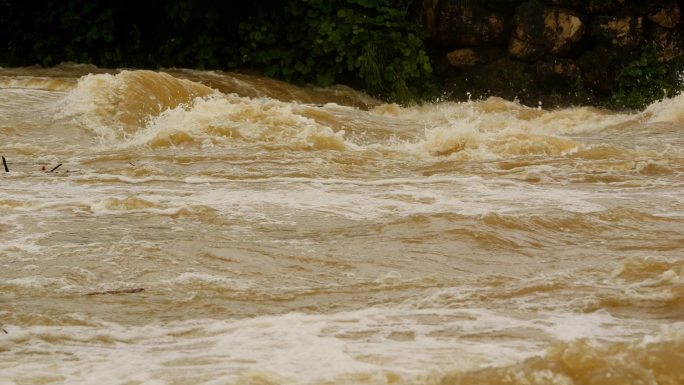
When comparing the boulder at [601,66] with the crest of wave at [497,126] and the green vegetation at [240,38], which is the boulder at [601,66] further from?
the green vegetation at [240,38]

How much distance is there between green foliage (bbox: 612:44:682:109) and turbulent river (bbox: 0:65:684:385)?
3248 mm

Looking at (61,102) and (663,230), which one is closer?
(663,230)

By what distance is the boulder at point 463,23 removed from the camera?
1423cm

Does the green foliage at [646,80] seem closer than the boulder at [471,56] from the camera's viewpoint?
Yes

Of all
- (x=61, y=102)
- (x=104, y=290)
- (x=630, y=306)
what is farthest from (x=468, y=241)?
(x=61, y=102)

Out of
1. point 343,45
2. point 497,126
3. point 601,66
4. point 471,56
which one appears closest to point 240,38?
point 343,45

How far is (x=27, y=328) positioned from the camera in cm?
417

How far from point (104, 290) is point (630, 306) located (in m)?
2.16

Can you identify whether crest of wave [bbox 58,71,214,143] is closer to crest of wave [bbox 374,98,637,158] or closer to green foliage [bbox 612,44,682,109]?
crest of wave [bbox 374,98,637,158]

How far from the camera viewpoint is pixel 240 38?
49.1 ft

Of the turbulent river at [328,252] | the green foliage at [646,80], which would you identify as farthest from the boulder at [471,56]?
the turbulent river at [328,252]

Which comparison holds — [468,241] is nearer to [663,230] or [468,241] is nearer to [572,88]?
[663,230]

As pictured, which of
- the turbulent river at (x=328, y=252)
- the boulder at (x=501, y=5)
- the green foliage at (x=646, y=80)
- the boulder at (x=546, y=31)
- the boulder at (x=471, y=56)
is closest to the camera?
the turbulent river at (x=328, y=252)

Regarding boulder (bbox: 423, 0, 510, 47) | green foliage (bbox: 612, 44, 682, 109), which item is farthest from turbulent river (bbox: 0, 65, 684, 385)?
boulder (bbox: 423, 0, 510, 47)
